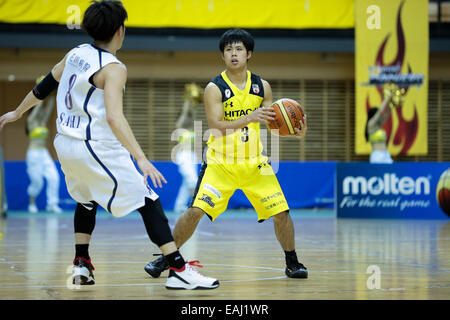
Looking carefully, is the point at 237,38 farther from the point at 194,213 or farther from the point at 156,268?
the point at 156,268

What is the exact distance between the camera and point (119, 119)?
169 inches

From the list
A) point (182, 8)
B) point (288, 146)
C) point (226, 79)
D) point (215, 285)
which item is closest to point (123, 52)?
point (182, 8)

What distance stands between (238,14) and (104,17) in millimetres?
14989

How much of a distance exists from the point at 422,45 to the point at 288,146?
465 cm

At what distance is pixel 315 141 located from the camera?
69.5ft

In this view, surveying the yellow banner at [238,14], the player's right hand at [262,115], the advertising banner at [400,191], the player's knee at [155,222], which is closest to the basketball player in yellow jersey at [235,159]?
the player's right hand at [262,115]

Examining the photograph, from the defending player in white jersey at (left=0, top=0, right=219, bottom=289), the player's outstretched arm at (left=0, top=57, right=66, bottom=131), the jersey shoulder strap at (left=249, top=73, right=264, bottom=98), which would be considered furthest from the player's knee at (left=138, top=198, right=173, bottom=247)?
the jersey shoulder strap at (left=249, top=73, right=264, bottom=98)

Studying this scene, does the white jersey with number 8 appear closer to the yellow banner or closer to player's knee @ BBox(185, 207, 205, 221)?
player's knee @ BBox(185, 207, 205, 221)

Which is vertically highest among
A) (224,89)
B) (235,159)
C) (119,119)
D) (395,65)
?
(395,65)

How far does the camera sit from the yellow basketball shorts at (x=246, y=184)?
18.0ft

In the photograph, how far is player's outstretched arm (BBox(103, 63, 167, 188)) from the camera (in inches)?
165

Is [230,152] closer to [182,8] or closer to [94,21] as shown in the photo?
[94,21]

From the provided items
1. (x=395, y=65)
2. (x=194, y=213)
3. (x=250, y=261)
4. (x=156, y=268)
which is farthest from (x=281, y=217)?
(x=395, y=65)
